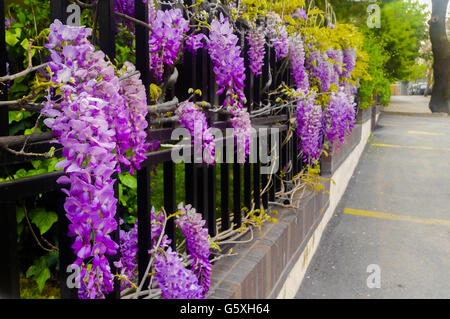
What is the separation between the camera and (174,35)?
162cm

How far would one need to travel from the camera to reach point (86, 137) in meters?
0.95

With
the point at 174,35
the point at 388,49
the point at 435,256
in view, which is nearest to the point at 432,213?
the point at 435,256

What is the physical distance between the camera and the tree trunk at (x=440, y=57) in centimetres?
1997

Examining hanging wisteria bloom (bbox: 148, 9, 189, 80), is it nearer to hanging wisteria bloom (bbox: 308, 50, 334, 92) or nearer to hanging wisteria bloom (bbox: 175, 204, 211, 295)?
hanging wisteria bloom (bbox: 175, 204, 211, 295)

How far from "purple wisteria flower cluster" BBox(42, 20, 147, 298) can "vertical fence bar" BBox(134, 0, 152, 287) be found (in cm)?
40

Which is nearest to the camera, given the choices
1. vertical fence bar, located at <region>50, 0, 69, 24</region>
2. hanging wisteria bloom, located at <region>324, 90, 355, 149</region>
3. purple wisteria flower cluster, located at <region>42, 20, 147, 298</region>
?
purple wisteria flower cluster, located at <region>42, 20, 147, 298</region>

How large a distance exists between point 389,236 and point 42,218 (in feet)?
10.5

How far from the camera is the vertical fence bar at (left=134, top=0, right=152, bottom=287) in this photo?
1509mm

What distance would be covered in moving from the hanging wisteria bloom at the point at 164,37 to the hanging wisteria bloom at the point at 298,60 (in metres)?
1.82

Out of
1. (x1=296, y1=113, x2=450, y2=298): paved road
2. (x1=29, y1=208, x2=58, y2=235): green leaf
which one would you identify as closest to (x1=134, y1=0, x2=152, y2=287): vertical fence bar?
(x1=29, y1=208, x2=58, y2=235): green leaf

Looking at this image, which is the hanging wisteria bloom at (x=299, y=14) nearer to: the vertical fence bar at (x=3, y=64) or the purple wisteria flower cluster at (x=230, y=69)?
the purple wisteria flower cluster at (x=230, y=69)

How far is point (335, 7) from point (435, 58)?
1156 cm

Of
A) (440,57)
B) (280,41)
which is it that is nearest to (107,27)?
(280,41)
